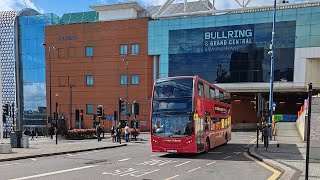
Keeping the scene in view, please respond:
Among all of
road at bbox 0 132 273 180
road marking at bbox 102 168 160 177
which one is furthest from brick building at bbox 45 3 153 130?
road marking at bbox 102 168 160 177

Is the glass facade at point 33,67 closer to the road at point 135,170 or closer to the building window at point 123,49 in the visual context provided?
the building window at point 123,49

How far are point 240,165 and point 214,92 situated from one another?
Result: 7.00m

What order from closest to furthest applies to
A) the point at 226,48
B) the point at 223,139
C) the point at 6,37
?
the point at 223,139, the point at 226,48, the point at 6,37

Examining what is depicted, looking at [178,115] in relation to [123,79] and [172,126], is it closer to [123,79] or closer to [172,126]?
[172,126]

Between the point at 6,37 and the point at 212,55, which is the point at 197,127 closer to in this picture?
the point at 212,55

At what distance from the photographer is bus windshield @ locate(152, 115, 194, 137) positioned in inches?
630

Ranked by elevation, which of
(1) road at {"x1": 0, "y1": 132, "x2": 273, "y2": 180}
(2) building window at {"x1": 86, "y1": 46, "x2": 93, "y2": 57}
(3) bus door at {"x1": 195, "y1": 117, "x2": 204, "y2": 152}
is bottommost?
(1) road at {"x1": 0, "y1": 132, "x2": 273, "y2": 180}

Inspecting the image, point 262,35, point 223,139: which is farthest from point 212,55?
point 223,139

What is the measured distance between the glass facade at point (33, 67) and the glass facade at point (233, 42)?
86.3 feet

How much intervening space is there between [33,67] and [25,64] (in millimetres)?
2389

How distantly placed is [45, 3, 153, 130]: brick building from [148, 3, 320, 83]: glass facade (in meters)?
3.09

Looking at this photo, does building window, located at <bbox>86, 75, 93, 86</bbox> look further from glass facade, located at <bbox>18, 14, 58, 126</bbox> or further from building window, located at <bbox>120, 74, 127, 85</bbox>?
glass facade, located at <bbox>18, 14, 58, 126</bbox>

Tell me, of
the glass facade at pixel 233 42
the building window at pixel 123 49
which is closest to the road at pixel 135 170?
the glass facade at pixel 233 42

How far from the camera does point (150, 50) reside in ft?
167
